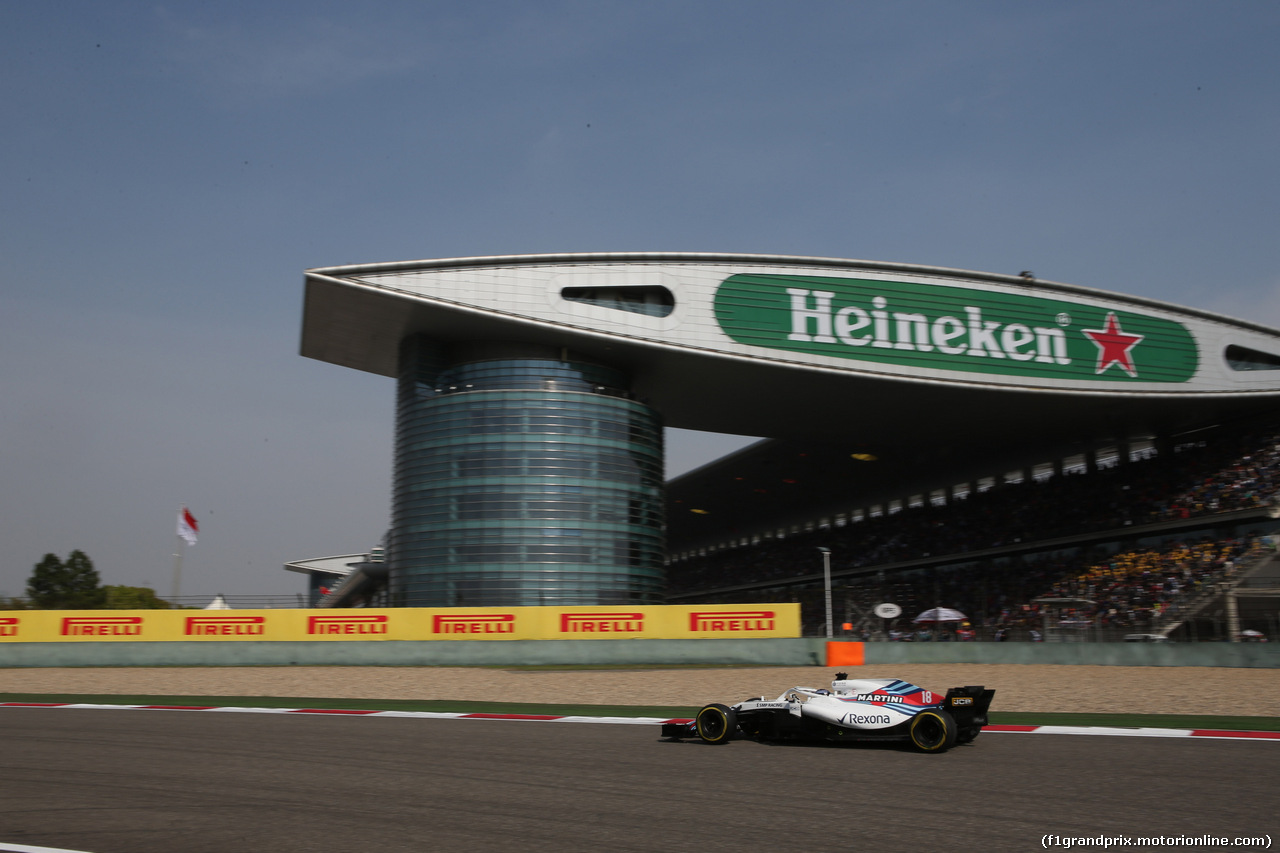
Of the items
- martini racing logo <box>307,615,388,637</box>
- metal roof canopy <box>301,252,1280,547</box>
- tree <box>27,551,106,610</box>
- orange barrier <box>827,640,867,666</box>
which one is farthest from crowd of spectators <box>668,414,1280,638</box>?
tree <box>27,551,106,610</box>

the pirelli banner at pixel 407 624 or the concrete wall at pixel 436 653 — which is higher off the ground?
the pirelli banner at pixel 407 624

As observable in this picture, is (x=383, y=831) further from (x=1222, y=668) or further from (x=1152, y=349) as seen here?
(x=1152, y=349)

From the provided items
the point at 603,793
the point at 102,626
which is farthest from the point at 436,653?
the point at 603,793

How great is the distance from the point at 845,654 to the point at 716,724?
15153 millimetres

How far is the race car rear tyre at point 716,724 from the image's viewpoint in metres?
11.7

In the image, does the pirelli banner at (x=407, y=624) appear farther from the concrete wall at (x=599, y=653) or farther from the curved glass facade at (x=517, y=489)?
the curved glass facade at (x=517, y=489)

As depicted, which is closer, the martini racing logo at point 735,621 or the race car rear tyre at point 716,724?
the race car rear tyre at point 716,724

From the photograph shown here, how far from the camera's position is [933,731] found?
34.6ft

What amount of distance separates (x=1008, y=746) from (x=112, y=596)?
307ft

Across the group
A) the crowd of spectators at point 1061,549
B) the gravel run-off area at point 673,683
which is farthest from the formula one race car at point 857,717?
the crowd of spectators at point 1061,549

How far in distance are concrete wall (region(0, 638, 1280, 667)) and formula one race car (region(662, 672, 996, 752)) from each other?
46.0 feet

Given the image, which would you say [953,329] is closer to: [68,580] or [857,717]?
[857,717]

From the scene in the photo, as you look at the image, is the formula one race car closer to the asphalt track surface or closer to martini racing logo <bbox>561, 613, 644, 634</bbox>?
the asphalt track surface

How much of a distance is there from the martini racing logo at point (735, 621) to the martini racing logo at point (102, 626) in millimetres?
16145
